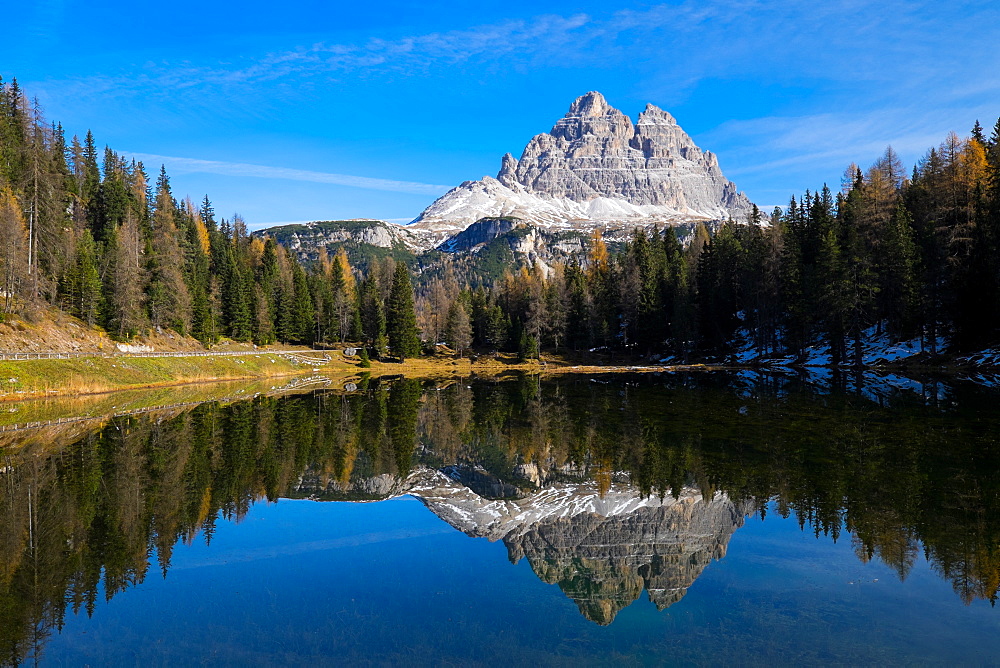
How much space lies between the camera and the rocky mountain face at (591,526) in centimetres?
1284

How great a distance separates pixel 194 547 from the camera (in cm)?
1539

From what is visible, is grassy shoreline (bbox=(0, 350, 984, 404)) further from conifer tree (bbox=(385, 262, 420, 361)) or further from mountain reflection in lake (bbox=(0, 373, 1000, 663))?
mountain reflection in lake (bbox=(0, 373, 1000, 663))

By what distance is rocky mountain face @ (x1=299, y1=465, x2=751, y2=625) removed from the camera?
12.8 metres

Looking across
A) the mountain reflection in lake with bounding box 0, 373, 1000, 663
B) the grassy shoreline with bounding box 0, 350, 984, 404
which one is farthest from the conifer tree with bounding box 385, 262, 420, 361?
the mountain reflection in lake with bounding box 0, 373, 1000, 663

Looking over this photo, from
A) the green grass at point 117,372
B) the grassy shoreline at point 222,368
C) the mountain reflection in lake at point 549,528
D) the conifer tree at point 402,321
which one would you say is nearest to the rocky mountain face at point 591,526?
the mountain reflection in lake at point 549,528

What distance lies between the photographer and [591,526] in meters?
16.3

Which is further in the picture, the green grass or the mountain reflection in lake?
the green grass

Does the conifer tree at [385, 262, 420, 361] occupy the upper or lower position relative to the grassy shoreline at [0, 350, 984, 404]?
upper

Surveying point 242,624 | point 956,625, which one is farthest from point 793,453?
point 242,624

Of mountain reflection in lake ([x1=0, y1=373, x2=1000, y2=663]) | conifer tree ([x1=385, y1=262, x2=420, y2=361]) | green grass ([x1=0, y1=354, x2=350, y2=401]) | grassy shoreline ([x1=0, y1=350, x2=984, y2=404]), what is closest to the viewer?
mountain reflection in lake ([x1=0, y1=373, x2=1000, y2=663])

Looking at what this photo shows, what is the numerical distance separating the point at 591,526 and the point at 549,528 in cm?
119

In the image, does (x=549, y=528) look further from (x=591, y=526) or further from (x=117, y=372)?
(x=117, y=372)

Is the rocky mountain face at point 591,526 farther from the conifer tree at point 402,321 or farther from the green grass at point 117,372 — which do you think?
the conifer tree at point 402,321

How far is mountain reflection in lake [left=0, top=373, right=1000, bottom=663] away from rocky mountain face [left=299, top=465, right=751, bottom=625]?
0.27ft
